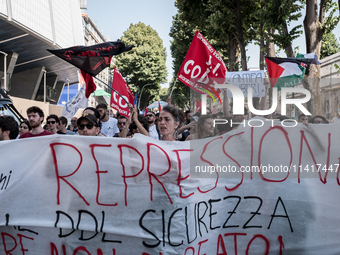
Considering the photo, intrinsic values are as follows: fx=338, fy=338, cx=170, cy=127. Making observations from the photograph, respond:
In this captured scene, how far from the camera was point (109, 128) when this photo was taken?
6371 mm

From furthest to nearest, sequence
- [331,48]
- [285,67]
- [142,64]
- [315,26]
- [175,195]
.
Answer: [142,64] < [331,48] < [315,26] < [285,67] < [175,195]

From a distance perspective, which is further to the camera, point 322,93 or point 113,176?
point 322,93

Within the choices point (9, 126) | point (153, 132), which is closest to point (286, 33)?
point (153, 132)

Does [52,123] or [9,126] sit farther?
[52,123]

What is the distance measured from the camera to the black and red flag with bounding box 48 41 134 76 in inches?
200

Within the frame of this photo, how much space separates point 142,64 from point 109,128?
3945 centimetres

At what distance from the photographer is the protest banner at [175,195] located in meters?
2.60

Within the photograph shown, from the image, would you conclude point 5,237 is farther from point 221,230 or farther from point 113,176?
point 221,230

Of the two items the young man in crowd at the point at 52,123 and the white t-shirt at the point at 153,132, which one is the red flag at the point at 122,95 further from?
the young man in crowd at the point at 52,123

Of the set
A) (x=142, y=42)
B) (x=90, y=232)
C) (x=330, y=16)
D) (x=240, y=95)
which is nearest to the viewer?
(x=90, y=232)

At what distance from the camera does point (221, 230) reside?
2656 mm

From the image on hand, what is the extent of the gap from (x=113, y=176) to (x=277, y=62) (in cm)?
618

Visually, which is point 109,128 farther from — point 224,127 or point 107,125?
point 224,127

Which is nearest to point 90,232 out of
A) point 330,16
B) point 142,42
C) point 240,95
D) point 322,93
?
point 240,95
